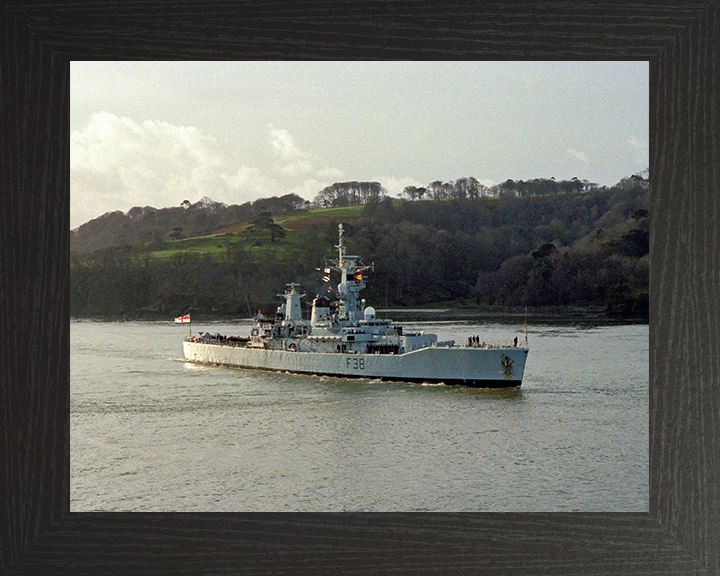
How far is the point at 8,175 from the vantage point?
7.95 feet

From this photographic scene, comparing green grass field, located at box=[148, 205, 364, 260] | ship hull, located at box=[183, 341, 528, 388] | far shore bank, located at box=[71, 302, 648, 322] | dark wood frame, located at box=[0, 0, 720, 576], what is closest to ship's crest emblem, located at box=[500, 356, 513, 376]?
ship hull, located at box=[183, 341, 528, 388]

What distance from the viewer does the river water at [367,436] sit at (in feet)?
21.3

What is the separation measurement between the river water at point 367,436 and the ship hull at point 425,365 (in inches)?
9.5

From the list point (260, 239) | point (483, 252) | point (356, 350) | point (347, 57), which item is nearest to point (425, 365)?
point (356, 350)

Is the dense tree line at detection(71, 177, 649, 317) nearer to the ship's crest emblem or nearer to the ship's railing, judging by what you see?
the ship's crest emblem

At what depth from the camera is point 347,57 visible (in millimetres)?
2422

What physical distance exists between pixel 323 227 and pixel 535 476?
10.8 ft

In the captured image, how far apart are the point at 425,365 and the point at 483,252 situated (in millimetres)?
8870

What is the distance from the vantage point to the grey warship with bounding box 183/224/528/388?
13234 mm

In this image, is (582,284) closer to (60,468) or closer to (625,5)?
(625,5)

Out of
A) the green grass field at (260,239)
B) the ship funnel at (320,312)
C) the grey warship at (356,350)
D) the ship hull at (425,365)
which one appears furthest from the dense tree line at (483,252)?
the ship funnel at (320,312)

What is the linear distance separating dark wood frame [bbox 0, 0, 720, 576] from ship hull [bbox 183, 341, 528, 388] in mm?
10716

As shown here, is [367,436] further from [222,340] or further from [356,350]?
[222,340]

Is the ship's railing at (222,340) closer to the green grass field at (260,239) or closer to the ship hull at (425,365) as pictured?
the ship hull at (425,365)
